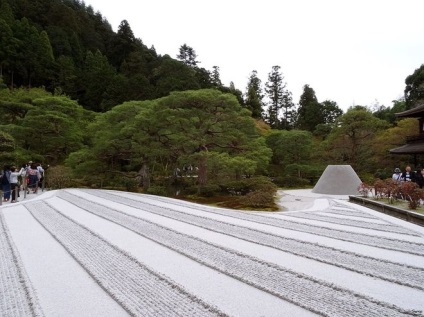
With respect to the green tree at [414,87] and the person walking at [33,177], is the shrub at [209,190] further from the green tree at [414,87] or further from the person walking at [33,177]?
the green tree at [414,87]

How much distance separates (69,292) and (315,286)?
8.32ft

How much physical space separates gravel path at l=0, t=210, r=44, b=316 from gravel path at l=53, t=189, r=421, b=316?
78.4 inches

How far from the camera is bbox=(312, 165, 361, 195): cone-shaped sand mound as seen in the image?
1360 centimetres

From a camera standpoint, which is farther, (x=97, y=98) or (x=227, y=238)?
(x=97, y=98)

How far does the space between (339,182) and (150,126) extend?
8298 mm

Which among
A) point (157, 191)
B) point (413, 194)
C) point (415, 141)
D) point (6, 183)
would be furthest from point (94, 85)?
point (413, 194)

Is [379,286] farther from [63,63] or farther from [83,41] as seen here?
[83,41]

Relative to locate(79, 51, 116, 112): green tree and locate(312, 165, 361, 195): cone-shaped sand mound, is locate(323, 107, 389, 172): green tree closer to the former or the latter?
locate(312, 165, 361, 195): cone-shaped sand mound

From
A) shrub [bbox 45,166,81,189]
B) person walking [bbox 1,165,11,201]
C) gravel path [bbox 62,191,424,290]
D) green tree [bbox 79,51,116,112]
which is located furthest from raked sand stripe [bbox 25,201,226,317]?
green tree [bbox 79,51,116,112]

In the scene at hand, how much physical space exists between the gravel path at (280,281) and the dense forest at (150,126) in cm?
568

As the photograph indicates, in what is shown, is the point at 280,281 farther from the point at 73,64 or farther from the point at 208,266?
the point at 73,64

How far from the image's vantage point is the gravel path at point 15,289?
2.88 m

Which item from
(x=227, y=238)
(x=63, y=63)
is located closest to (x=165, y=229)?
(x=227, y=238)

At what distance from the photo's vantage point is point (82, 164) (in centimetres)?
1410
